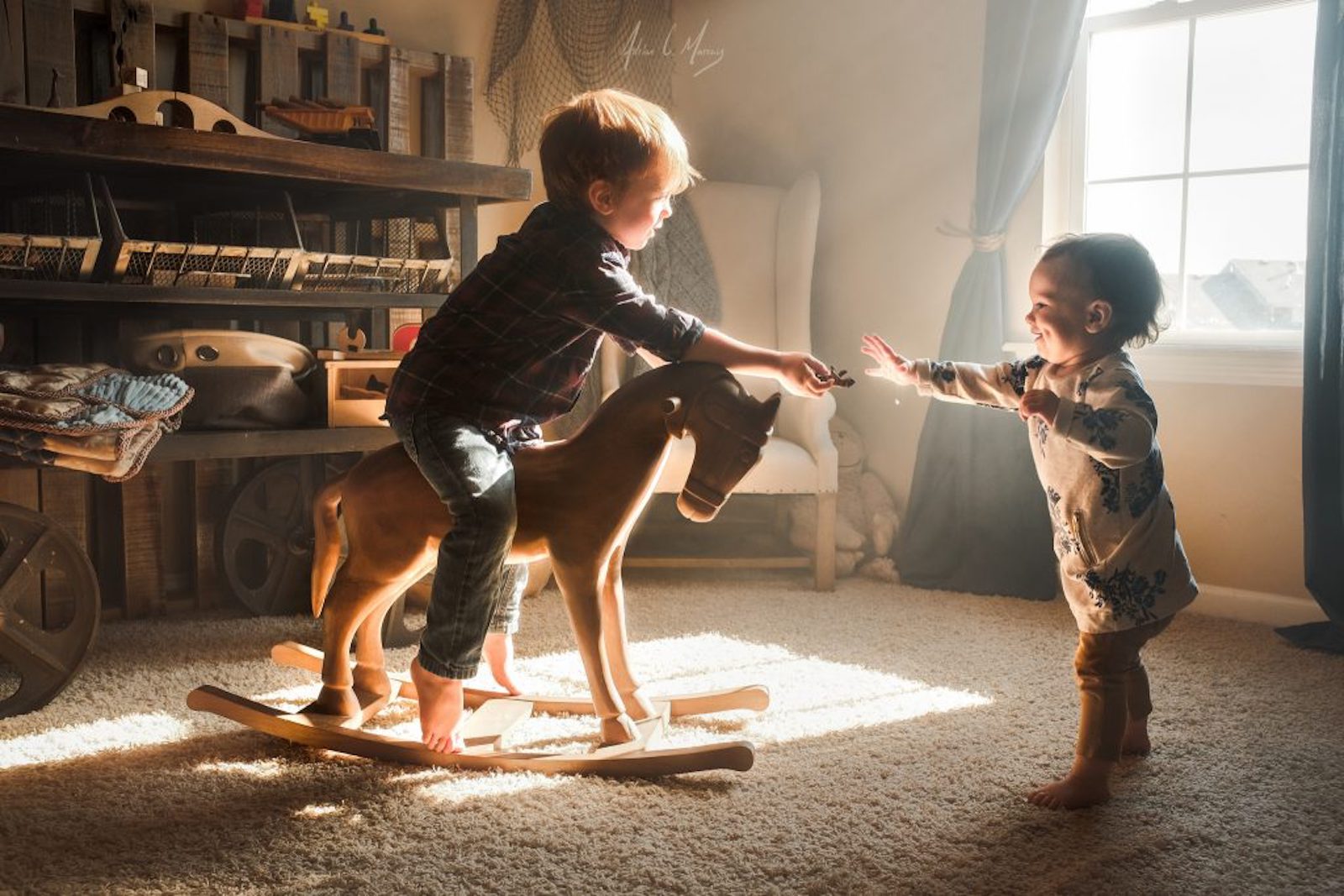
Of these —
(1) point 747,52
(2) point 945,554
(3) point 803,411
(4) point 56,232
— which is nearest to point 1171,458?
(2) point 945,554

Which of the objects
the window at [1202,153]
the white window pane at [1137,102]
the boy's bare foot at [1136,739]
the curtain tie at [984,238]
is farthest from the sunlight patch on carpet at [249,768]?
the white window pane at [1137,102]

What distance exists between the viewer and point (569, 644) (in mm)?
2688

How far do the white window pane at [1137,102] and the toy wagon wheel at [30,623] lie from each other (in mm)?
2701

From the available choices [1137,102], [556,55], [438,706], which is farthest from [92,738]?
[1137,102]

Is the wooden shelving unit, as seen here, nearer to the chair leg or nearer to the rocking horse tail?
the rocking horse tail

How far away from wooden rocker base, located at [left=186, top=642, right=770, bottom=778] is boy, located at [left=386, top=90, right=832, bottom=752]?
5cm

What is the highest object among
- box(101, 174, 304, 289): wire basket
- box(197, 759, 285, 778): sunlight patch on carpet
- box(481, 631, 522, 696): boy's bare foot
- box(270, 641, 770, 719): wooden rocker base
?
box(101, 174, 304, 289): wire basket

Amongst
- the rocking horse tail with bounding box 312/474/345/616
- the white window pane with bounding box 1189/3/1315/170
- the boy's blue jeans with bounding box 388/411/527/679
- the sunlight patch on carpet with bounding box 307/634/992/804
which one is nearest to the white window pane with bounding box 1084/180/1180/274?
the white window pane with bounding box 1189/3/1315/170

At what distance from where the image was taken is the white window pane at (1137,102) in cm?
314

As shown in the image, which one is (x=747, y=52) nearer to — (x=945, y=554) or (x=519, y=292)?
(x=945, y=554)

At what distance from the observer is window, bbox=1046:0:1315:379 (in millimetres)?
2973

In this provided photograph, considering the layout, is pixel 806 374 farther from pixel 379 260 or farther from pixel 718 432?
pixel 379 260

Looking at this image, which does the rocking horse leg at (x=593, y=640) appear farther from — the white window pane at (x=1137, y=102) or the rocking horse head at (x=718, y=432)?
the white window pane at (x=1137, y=102)

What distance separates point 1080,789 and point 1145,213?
1.96 meters
